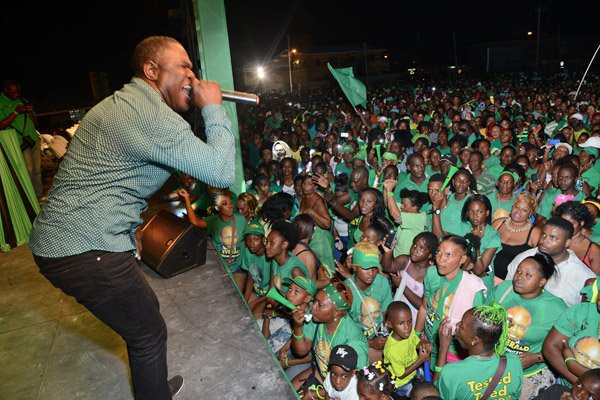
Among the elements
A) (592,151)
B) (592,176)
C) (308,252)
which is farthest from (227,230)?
(592,151)

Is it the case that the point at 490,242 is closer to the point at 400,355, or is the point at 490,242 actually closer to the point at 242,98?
the point at 400,355

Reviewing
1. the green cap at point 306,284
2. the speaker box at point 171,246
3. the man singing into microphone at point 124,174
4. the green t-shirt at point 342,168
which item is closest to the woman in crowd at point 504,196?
the green cap at point 306,284

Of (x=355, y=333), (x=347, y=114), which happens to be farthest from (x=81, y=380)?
(x=347, y=114)

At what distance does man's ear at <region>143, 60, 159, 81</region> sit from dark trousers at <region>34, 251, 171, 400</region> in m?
0.75

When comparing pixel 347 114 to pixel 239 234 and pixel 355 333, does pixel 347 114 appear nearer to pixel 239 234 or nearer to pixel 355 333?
pixel 239 234

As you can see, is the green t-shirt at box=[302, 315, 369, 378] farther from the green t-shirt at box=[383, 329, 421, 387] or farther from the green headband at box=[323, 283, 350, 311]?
the green t-shirt at box=[383, 329, 421, 387]

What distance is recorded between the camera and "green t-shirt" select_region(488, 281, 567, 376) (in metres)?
2.92

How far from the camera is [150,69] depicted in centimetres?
156

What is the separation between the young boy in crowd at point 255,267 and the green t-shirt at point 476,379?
2.20 meters

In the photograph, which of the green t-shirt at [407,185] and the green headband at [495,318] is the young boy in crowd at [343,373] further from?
the green t-shirt at [407,185]

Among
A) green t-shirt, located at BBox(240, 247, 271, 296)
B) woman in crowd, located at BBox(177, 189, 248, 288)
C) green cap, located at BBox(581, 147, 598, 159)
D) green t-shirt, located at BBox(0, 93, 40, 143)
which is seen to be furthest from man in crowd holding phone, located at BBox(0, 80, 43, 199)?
green cap, located at BBox(581, 147, 598, 159)

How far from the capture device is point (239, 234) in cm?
461

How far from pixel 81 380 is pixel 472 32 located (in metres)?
65.4

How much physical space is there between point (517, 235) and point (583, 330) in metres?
1.52
